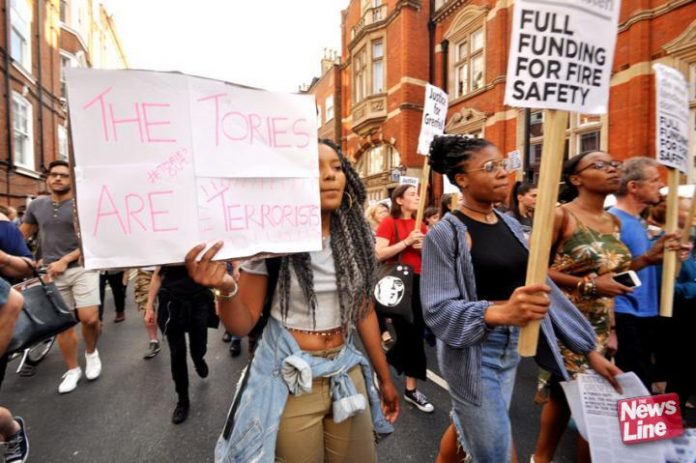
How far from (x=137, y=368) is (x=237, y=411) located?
352cm

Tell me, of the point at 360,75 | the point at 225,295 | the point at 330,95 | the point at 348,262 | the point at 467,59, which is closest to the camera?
the point at 225,295

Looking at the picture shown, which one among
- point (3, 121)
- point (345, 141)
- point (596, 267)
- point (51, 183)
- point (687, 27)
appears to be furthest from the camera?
point (345, 141)

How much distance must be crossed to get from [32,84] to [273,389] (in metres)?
17.8

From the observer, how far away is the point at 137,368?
4.27m

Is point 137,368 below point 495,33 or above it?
below

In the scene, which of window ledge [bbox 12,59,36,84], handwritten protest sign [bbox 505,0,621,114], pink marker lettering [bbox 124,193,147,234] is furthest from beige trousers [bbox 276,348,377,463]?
window ledge [bbox 12,59,36,84]

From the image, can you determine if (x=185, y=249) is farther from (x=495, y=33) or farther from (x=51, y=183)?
(x=495, y=33)

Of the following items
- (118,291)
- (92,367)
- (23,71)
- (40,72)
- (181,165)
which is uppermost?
(40,72)

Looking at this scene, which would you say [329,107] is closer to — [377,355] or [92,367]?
[92,367]

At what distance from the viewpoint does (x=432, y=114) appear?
4.48m

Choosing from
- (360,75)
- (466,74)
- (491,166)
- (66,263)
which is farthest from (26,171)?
(491,166)

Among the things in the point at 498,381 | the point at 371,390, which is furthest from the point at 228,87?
the point at 498,381

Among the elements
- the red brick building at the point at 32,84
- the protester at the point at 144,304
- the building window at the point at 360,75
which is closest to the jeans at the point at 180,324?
the protester at the point at 144,304

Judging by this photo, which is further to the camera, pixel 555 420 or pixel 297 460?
pixel 555 420
